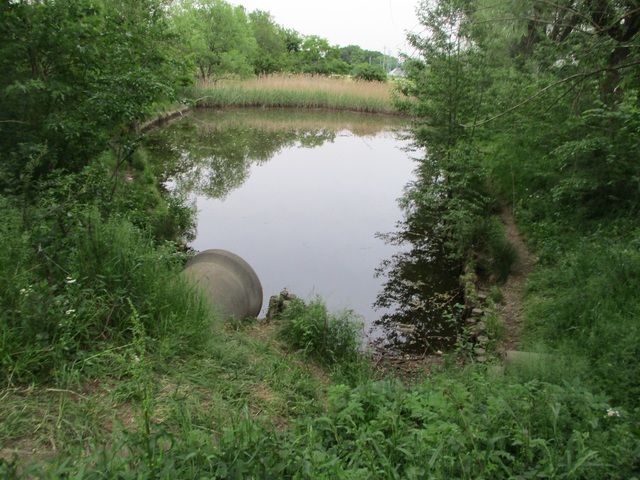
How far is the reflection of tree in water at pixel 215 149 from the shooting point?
13.3 meters

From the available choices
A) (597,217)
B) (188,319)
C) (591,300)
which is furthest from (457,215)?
(188,319)

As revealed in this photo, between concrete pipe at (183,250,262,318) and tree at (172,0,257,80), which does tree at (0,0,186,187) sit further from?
tree at (172,0,257,80)

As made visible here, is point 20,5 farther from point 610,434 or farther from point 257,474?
point 610,434

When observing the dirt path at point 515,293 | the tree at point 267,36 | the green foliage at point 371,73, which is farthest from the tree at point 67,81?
the tree at point 267,36

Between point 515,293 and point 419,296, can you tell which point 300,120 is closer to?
point 419,296

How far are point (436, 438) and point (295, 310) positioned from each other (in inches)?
126

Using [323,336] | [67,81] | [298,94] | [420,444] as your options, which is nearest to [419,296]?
[323,336]

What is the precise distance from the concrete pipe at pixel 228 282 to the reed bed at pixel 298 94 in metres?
23.7

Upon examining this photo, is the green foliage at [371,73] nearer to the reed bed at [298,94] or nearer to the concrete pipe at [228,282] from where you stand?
the reed bed at [298,94]

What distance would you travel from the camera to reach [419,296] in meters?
7.34

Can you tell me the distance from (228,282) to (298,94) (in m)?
25.1

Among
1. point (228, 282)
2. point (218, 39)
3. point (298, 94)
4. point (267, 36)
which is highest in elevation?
point (267, 36)

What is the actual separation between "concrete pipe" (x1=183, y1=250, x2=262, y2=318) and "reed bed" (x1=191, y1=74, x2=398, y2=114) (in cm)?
2370

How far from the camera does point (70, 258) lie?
362 centimetres
